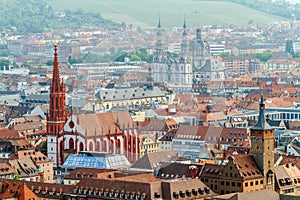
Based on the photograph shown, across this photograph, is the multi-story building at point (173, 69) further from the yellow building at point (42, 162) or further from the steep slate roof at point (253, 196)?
the steep slate roof at point (253, 196)

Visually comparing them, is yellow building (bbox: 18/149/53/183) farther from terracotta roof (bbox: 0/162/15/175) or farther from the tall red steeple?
the tall red steeple

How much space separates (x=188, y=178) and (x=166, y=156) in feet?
25.6

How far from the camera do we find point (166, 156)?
65.1m

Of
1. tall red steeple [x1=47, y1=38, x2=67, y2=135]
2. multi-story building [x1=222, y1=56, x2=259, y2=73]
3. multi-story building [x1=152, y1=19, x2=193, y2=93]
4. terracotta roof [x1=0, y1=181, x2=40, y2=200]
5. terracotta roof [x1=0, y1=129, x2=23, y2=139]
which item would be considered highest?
tall red steeple [x1=47, y1=38, x2=67, y2=135]

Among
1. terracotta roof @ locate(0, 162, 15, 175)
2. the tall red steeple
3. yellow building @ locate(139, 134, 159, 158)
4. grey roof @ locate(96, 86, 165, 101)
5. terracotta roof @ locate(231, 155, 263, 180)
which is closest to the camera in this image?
terracotta roof @ locate(231, 155, 263, 180)

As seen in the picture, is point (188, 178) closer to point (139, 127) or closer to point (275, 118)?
point (139, 127)

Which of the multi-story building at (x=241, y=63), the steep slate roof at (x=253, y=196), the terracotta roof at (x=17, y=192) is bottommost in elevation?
the multi-story building at (x=241, y=63)

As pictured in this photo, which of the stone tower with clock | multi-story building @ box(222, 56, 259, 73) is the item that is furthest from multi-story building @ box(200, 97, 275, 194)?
multi-story building @ box(222, 56, 259, 73)

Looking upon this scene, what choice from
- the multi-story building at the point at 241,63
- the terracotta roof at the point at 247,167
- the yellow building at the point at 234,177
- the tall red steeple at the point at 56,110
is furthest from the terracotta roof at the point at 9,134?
the multi-story building at the point at 241,63

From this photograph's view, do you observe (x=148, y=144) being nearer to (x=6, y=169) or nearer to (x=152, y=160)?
(x=152, y=160)

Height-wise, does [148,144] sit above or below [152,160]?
below

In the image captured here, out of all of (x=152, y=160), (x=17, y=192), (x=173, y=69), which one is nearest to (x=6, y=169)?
(x=152, y=160)

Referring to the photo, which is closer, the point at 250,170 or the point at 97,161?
the point at 250,170

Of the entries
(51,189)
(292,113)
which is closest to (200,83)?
(292,113)
